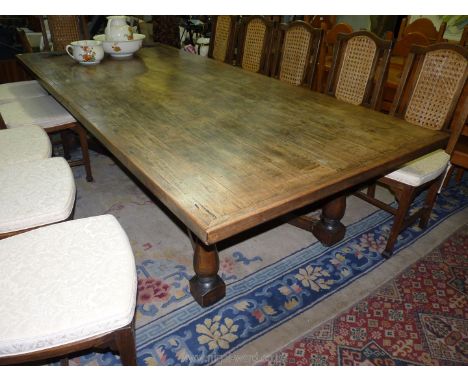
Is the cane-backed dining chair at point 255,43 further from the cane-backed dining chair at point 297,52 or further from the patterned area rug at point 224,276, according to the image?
the patterned area rug at point 224,276

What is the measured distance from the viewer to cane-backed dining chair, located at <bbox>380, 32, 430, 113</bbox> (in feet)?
8.75

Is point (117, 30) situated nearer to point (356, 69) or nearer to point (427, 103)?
point (356, 69)

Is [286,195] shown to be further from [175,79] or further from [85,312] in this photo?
[175,79]

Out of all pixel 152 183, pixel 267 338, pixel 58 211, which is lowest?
pixel 267 338

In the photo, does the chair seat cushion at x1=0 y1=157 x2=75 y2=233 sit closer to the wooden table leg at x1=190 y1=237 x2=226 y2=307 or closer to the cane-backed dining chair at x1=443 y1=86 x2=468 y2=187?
the wooden table leg at x1=190 y1=237 x2=226 y2=307

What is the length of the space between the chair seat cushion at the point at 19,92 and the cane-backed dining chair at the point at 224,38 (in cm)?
138

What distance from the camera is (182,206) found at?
908mm

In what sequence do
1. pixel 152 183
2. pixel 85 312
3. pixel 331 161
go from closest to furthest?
pixel 85 312
pixel 152 183
pixel 331 161

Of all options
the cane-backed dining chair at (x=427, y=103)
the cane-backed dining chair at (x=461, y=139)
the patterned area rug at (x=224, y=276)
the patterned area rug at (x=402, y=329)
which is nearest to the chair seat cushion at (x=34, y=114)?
the patterned area rug at (x=224, y=276)

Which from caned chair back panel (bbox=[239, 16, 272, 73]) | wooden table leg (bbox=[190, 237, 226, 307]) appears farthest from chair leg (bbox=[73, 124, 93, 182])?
caned chair back panel (bbox=[239, 16, 272, 73])

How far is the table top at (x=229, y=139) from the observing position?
0.96 meters

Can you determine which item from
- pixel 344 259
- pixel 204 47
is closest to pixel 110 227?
pixel 344 259

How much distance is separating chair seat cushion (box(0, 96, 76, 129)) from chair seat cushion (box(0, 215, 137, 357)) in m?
1.24

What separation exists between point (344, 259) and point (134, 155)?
1.25m
